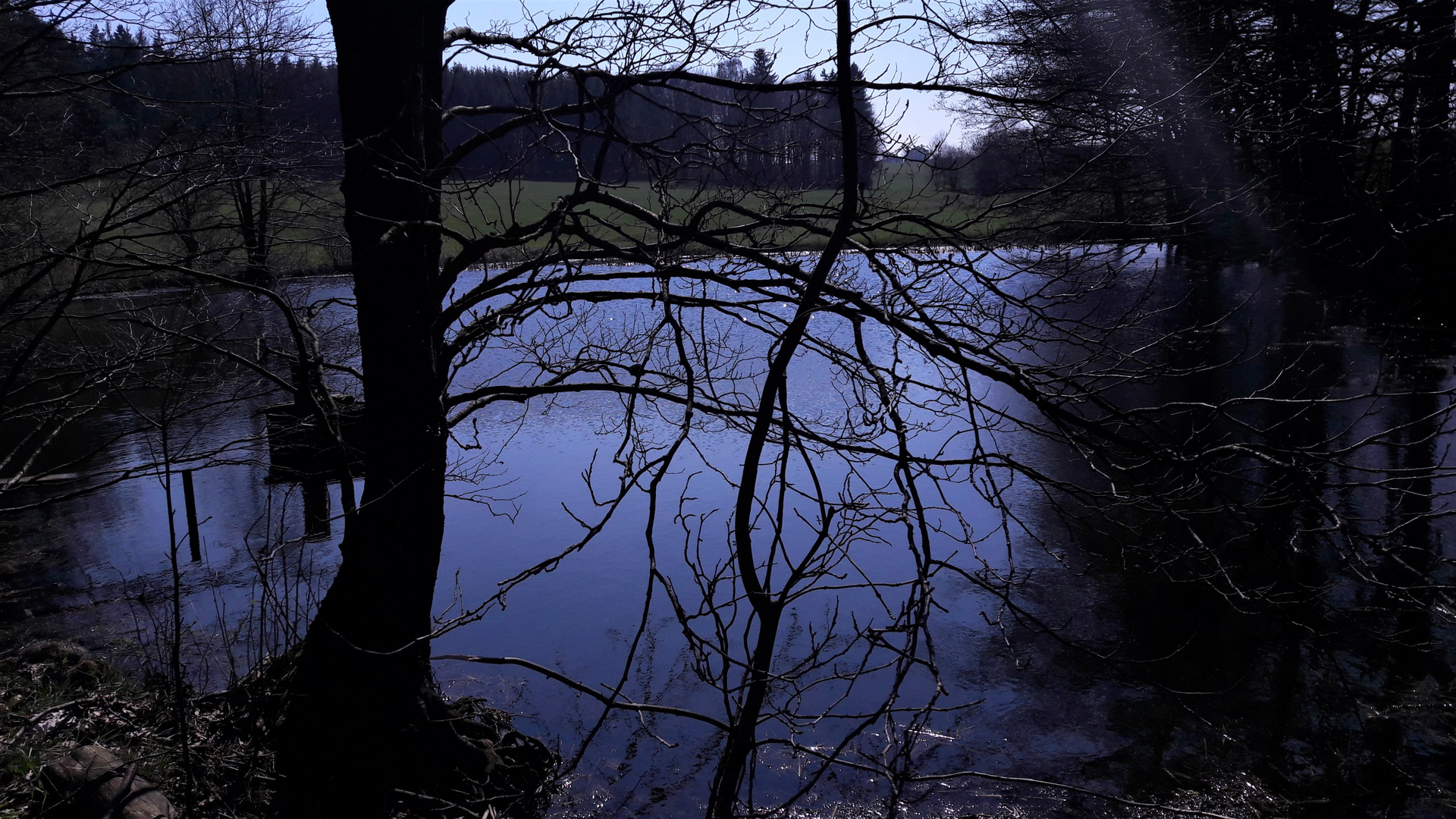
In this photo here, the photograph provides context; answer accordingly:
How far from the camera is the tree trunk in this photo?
533 centimetres

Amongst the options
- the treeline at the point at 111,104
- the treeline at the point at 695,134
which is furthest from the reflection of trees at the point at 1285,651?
the treeline at the point at 111,104

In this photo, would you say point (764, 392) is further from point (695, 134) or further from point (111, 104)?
point (111, 104)

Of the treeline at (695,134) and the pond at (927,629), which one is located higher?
the treeline at (695,134)

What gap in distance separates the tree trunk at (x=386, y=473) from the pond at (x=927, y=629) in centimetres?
38

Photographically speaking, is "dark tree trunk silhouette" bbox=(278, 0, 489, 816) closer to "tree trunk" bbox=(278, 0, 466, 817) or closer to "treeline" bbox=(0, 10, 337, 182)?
"tree trunk" bbox=(278, 0, 466, 817)

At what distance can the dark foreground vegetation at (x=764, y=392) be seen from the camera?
3.85 m

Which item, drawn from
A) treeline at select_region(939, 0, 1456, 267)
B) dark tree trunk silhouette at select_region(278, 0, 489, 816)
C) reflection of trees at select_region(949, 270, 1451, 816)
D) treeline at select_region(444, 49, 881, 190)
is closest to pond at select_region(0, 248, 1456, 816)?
reflection of trees at select_region(949, 270, 1451, 816)

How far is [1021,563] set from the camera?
10.2m

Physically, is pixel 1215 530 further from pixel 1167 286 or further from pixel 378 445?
pixel 1167 286

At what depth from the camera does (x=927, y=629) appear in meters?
3.92

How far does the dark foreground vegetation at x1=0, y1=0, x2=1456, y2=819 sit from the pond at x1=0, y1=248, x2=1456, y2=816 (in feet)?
0.23

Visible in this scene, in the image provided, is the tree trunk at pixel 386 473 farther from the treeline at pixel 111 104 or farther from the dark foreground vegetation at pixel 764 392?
the treeline at pixel 111 104

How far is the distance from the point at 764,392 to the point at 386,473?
12.5 feet

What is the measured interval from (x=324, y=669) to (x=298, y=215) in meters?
3.57
